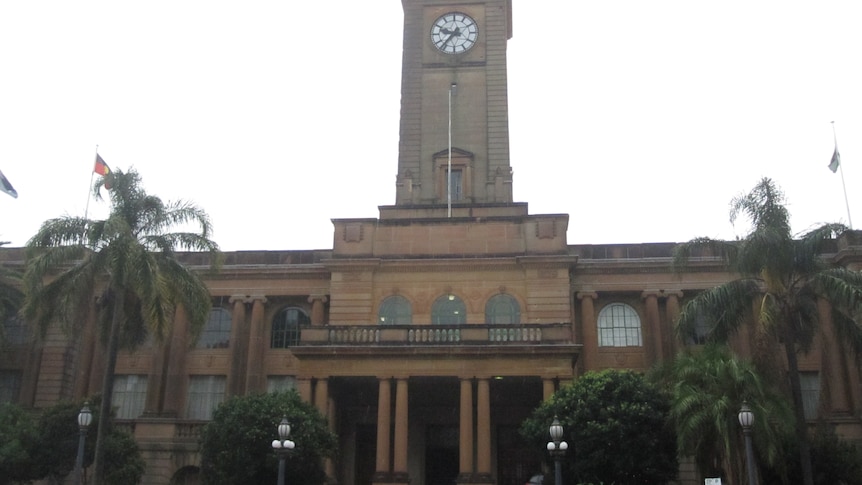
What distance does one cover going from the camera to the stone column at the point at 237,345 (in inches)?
1577

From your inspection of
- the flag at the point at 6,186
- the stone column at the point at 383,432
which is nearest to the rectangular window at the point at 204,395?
the stone column at the point at 383,432

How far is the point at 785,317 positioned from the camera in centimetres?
2617

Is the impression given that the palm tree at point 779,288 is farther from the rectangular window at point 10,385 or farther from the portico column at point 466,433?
the rectangular window at point 10,385

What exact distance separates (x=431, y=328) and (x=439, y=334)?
400 mm

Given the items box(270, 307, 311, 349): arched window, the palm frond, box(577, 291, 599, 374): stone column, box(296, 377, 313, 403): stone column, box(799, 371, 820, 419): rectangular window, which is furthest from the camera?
box(270, 307, 311, 349): arched window

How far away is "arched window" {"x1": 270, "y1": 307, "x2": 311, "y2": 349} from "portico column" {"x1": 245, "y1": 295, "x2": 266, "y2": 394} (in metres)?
0.66

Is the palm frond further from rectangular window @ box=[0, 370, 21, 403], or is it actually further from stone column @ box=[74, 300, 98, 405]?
rectangular window @ box=[0, 370, 21, 403]

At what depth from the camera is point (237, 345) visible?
40812 mm

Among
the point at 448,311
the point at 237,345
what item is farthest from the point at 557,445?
the point at 237,345

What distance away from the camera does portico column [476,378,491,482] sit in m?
31.1

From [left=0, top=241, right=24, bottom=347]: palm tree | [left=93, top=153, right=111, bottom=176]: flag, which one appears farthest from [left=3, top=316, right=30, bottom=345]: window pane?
[left=93, top=153, right=111, bottom=176]: flag

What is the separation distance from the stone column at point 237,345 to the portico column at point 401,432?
10.7m

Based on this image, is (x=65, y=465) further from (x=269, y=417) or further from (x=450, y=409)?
(x=450, y=409)

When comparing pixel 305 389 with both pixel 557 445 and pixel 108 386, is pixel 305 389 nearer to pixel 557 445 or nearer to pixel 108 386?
pixel 108 386
